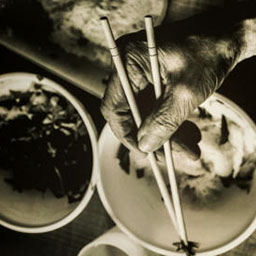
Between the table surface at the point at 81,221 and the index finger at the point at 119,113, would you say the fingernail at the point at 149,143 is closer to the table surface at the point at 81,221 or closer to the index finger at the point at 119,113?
the index finger at the point at 119,113

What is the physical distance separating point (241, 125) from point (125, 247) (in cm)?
37

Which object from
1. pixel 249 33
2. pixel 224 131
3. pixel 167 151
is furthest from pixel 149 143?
pixel 249 33

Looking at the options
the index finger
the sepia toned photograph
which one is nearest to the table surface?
the sepia toned photograph

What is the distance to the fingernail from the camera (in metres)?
0.58

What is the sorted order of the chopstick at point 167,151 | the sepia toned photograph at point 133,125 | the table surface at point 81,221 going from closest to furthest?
the chopstick at point 167,151, the sepia toned photograph at point 133,125, the table surface at point 81,221

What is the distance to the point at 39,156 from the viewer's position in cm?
78

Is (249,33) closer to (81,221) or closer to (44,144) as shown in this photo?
(44,144)

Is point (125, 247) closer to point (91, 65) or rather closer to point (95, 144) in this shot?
point (95, 144)

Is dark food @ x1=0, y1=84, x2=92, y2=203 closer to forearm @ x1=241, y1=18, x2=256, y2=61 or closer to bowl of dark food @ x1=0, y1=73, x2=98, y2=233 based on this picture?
bowl of dark food @ x1=0, y1=73, x2=98, y2=233

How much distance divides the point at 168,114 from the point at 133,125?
0.11 metres

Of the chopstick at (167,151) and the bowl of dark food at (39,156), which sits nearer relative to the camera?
the chopstick at (167,151)

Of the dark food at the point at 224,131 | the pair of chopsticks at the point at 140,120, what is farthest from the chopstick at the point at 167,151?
the dark food at the point at 224,131

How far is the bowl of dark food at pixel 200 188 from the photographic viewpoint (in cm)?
65

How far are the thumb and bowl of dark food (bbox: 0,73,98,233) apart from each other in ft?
0.60
